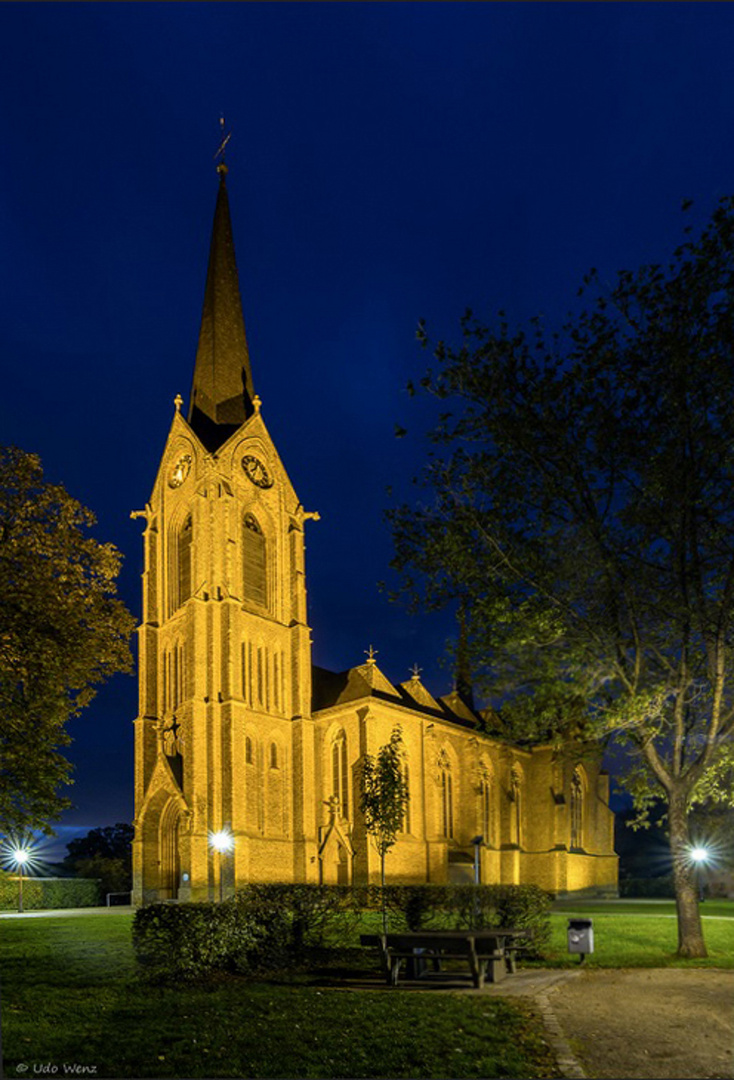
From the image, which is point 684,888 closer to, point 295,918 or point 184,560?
point 295,918

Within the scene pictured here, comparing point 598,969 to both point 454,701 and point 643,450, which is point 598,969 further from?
point 454,701

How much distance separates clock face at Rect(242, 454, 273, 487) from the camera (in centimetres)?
5203

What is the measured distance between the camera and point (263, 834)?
46250 mm

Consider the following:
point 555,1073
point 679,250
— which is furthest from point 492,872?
point 555,1073

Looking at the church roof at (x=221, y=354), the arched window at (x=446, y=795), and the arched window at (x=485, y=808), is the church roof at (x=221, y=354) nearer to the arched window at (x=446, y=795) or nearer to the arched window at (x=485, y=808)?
the arched window at (x=446, y=795)

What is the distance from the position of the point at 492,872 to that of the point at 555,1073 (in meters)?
50.8

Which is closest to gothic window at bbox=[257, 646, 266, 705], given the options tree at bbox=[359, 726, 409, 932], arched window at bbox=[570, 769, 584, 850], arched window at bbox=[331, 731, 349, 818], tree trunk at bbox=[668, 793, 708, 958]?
arched window at bbox=[331, 731, 349, 818]

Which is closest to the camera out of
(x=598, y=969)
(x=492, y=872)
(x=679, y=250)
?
(x=598, y=969)

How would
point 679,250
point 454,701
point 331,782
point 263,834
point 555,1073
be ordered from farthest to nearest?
point 454,701, point 331,782, point 263,834, point 679,250, point 555,1073

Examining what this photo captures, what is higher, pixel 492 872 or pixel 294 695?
pixel 294 695

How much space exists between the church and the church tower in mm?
93

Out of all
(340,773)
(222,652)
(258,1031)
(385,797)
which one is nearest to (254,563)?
(222,652)

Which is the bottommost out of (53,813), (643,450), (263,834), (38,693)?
(263,834)

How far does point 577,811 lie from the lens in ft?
212
